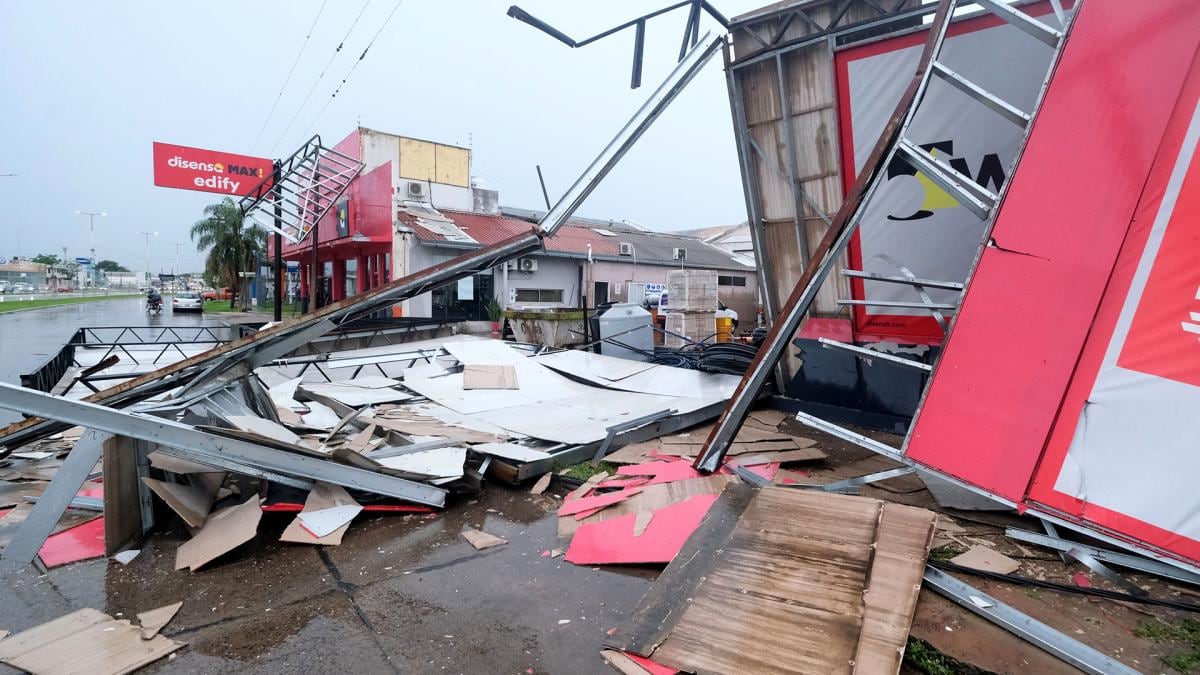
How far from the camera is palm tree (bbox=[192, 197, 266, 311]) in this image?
43125 mm

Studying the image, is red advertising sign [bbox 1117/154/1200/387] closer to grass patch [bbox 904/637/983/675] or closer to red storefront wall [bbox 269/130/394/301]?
grass patch [bbox 904/637/983/675]

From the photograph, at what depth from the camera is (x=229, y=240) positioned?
4334 centimetres

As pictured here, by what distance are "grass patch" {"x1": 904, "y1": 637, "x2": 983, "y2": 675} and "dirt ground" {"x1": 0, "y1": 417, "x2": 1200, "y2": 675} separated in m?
0.01

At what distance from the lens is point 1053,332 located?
3506mm

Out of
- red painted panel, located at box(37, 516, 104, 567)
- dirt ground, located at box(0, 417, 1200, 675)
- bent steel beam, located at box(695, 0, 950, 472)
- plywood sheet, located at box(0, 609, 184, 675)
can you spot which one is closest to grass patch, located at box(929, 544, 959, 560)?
dirt ground, located at box(0, 417, 1200, 675)

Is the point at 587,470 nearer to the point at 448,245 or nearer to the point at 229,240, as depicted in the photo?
the point at 448,245

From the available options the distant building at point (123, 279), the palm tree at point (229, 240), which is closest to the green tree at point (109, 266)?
the distant building at point (123, 279)

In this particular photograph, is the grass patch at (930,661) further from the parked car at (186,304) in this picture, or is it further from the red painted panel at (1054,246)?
the parked car at (186,304)

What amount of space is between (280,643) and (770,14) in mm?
7201

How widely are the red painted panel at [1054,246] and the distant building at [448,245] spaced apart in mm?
13137

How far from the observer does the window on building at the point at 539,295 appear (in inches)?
854

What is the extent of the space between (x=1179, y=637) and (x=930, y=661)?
4.25ft

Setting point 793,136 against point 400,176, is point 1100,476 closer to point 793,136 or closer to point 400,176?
point 793,136

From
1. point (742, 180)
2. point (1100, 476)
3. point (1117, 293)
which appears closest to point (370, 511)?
point (1100, 476)
